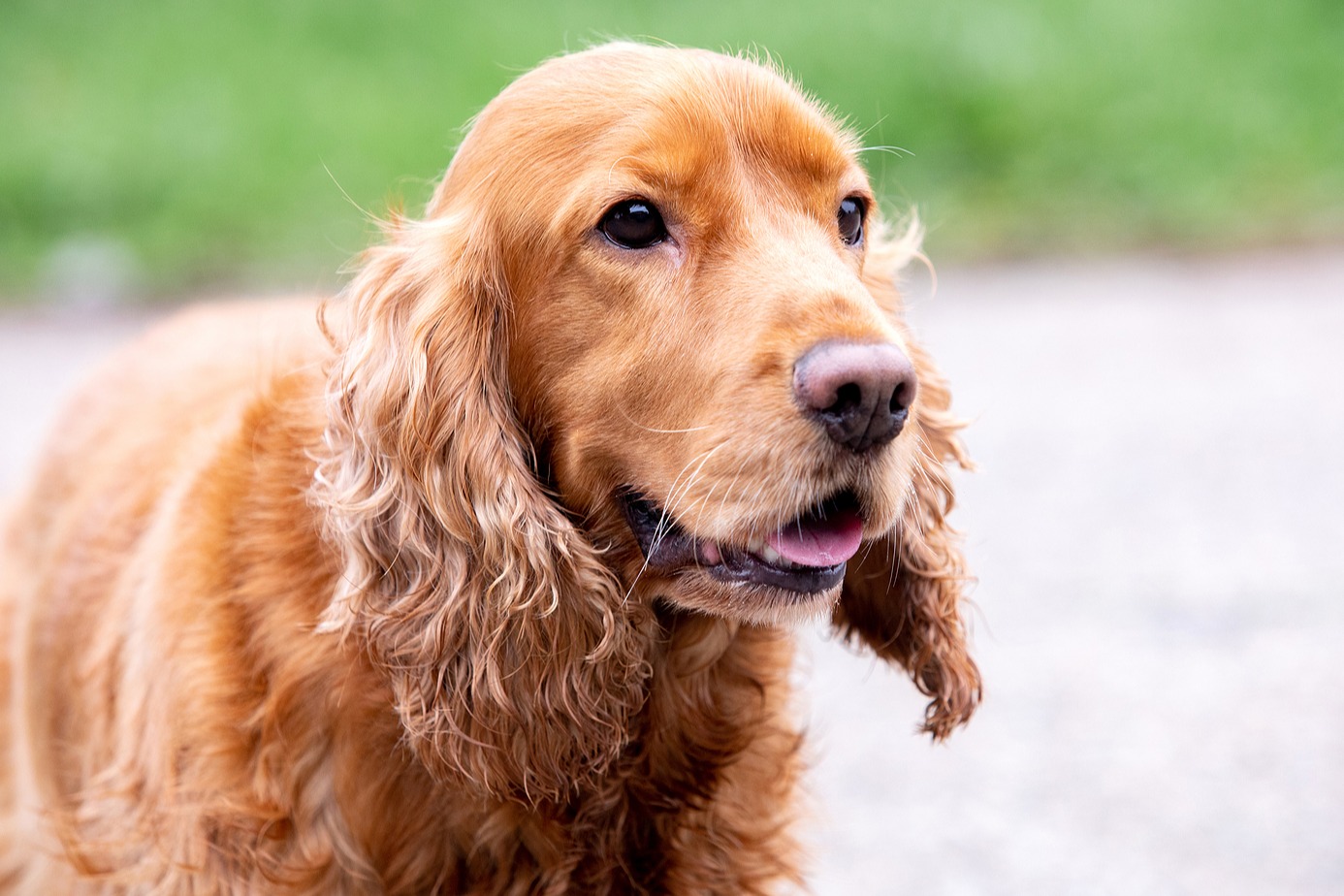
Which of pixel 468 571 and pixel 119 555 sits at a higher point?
pixel 468 571

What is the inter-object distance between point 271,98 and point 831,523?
8.63m

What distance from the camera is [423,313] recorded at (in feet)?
8.52

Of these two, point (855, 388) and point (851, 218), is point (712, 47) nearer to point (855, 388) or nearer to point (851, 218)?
point (851, 218)

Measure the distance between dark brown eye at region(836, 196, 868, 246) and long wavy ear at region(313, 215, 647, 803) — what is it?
64cm

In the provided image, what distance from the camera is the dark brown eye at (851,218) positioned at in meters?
2.72

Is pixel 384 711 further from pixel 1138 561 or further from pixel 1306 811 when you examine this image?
pixel 1138 561

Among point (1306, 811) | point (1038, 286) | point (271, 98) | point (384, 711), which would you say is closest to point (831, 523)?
point (384, 711)

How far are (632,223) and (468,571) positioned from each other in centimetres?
65

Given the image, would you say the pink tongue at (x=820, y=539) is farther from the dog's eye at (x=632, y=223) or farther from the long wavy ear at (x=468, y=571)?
the dog's eye at (x=632, y=223)

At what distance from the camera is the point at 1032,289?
8.63m

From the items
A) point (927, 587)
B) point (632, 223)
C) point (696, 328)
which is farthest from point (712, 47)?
point (696, 328)

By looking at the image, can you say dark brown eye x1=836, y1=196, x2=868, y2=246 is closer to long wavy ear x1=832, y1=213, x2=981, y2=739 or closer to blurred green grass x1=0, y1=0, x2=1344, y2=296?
long wavy ear x1=832, y1=213, x2=981, y2=739

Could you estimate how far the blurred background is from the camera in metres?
4.01

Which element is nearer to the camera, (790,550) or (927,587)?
(790,550)
